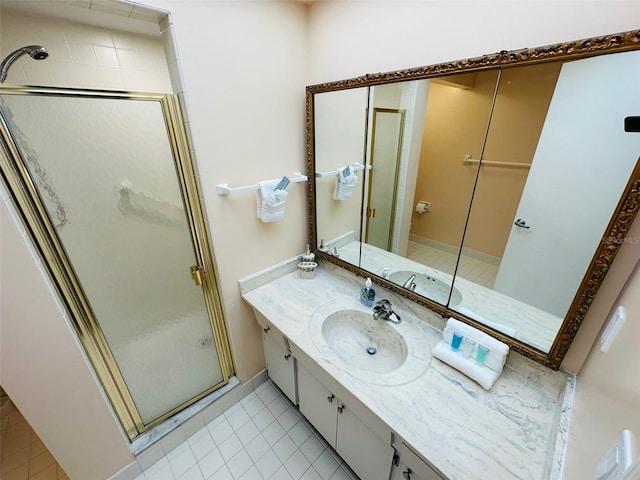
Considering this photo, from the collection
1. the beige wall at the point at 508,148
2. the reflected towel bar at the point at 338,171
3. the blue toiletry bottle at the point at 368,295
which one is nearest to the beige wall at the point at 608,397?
the beige wall at the point at 508,148

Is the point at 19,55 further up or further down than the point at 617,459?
further up

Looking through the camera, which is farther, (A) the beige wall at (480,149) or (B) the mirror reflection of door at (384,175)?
(B) the mirror reflection of door at (384,175)

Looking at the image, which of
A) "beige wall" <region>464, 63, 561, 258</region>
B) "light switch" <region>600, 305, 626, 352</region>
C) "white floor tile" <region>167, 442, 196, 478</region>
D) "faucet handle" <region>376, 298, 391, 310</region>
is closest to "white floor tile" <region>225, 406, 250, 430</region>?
"white floor tile" <region>167, 442, 196, 478</region>

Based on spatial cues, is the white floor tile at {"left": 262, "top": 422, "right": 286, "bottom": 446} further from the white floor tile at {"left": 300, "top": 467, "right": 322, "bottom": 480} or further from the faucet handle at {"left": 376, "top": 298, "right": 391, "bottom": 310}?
the faucet handle at {"left": 376, "top": 298, "right": 391, "bottom": 310}

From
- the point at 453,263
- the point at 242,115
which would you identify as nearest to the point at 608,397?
the point at 453,263

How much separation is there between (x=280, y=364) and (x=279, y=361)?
2 centimetres

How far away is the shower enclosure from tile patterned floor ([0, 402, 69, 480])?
19.6 inches

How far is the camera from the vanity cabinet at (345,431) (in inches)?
42.4

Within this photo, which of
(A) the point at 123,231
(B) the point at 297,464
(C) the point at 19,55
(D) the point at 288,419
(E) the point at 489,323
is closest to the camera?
(C) the point at 19,55

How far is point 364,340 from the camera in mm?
1415

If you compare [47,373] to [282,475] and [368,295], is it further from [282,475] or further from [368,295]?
[368,295]

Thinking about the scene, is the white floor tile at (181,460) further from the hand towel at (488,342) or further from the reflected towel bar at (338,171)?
the reflected towel bar at (338,171)

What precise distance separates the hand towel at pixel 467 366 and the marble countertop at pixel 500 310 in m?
0.17

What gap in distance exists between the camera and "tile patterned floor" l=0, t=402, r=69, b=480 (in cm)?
141
